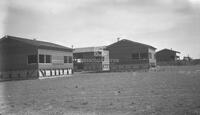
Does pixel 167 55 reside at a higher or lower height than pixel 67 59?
higher

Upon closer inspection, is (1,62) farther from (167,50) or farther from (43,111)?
(167,50)

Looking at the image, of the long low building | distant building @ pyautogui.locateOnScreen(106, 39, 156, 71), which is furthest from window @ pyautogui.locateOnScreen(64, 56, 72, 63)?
distant building @ pyautogui.locateOnScreen(106, 39, 156, 71)

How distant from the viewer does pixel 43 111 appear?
8789mm

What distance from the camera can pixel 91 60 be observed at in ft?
192

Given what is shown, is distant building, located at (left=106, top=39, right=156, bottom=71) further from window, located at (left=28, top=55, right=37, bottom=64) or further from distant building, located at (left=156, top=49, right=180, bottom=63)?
distant building, located at (left=156, top=49, right=180, bottom=63)

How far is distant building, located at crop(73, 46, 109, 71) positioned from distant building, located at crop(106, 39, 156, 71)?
8.18 meters

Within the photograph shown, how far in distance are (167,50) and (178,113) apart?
68446 mm

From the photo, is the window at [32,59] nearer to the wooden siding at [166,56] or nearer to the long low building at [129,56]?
the long low building at [129,56]

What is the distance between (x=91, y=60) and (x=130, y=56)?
13996mm

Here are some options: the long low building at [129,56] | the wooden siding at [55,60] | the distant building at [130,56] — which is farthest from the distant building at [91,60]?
the wooden siding at [55,60]

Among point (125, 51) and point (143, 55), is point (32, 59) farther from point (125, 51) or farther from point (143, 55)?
point (143, 55)

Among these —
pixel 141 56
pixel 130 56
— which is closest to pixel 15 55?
pixel 130 56

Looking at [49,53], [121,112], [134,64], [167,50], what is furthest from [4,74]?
[167,50]


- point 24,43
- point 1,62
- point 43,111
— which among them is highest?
point 24,43
